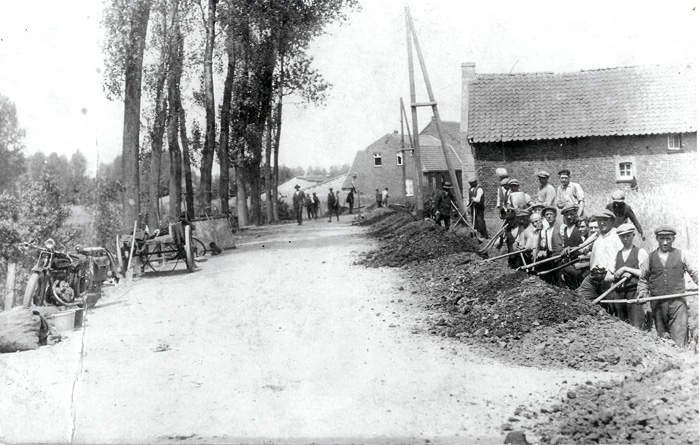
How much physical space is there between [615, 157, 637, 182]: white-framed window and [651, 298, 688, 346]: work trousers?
1515 cm

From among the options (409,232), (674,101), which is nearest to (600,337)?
(409,232)

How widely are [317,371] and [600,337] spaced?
2768 mm

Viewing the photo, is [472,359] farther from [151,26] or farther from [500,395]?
[151,26]

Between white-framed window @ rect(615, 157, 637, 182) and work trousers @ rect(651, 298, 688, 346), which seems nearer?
work trousers @ rect(651, 298, 688, 346)

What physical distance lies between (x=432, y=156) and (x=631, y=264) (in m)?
43.6

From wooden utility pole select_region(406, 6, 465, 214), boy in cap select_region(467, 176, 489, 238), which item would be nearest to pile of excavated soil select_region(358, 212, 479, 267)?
boy in cap select_region(467, 176, 489, 238)

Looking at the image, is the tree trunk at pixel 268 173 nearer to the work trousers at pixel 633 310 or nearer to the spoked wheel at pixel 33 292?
the spoked wheel at pixel 33 292

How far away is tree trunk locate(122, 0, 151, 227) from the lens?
12406mm

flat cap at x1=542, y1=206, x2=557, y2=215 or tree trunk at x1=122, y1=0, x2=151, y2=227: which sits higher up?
tree trunk at x1=122, y1=0, x2=151, y2=227

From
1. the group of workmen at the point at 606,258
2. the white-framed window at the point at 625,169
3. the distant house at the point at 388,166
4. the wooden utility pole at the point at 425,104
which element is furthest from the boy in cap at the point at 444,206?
the distant house at the point at 388,166

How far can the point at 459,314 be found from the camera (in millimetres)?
7512

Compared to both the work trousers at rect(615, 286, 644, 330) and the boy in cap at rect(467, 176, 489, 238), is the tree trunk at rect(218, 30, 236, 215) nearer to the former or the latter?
the boy in cap at rect(467, 176, 489, 238)

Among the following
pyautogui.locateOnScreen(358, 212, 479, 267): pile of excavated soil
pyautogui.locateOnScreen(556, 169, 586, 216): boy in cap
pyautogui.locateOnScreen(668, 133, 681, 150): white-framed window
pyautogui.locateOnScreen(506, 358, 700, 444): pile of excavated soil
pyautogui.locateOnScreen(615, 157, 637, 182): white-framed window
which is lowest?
pyautogui.locateOnScreen(506, 358, 700, 444): pile of excavated soil

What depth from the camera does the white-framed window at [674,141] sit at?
19516 millimetres
